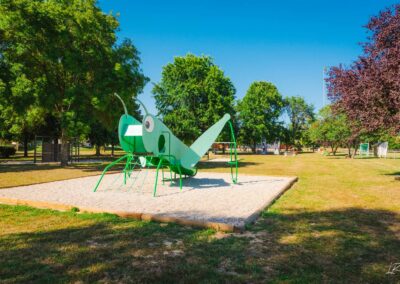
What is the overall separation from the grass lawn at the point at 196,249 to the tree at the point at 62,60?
1378 cm

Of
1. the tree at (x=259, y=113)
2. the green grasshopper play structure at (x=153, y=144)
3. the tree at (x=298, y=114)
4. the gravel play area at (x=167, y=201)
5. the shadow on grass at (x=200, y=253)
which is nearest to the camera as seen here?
the shadow on grass at (x=200, y=253)

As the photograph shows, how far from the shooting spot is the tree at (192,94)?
35.9m

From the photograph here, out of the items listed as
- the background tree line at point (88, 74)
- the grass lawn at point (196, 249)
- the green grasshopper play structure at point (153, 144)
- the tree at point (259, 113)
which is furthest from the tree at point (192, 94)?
the grass lawn at point (196, 249)

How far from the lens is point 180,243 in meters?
4.91

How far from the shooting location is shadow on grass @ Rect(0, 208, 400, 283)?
145 inches

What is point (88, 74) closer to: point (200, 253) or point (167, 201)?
point (167, 201)

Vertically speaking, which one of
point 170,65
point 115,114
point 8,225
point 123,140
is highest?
point 170,65

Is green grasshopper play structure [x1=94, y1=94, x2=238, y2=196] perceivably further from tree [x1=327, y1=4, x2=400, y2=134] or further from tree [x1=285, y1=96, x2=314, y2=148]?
tree [x1=285, y1=96, x2=314, y2=148]

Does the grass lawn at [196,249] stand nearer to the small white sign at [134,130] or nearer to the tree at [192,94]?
the small white sign at [134,130]

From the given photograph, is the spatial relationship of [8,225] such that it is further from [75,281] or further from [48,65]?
[48,65]

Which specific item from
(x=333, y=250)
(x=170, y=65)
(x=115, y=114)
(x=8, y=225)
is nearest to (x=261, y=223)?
(x=333, y=250)

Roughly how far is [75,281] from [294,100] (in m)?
82.7

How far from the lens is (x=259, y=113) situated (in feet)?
197

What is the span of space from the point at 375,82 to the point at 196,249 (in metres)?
12.5
